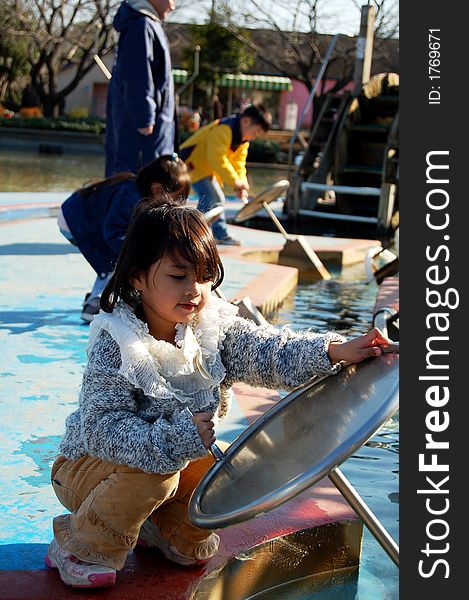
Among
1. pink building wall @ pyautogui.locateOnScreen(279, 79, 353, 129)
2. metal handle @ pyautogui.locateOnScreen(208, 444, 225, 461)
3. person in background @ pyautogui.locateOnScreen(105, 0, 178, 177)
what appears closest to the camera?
metal handle @ pyautogui.locateOnScreen(208, 444, 225, 461)

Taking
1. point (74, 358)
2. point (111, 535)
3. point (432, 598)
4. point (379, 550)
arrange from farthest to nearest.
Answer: point (74, 358), point (379, 550), point (111, 535), point (432, 598)

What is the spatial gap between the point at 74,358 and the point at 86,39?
125 feet

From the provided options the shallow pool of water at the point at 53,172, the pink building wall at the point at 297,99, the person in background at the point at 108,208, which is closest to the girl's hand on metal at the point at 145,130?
the person in background at the point at 108,208

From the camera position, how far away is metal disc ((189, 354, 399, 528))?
2105 millimetres

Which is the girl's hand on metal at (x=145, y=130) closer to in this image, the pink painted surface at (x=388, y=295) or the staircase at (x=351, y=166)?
the pink painted surface at (x=388, y=295)

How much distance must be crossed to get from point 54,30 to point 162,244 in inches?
1443

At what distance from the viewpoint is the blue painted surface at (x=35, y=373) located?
9.79 ft

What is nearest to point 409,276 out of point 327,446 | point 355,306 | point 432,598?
point 327,446

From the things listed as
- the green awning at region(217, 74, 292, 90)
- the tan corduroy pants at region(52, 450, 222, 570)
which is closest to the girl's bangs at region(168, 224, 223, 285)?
the tan corduroy pants at region(52, 450, 222, 570)

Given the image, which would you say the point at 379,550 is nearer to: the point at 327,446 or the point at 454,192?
the point at 327,446

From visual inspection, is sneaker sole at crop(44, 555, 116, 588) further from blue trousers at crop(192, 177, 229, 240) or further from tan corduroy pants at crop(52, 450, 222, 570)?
blue trousers at crop(192, 177, 229, 240)

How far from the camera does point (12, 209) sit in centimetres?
1020

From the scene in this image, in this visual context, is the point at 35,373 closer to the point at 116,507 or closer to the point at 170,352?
the point at 170,352

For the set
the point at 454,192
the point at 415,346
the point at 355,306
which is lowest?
the point at 355,306
